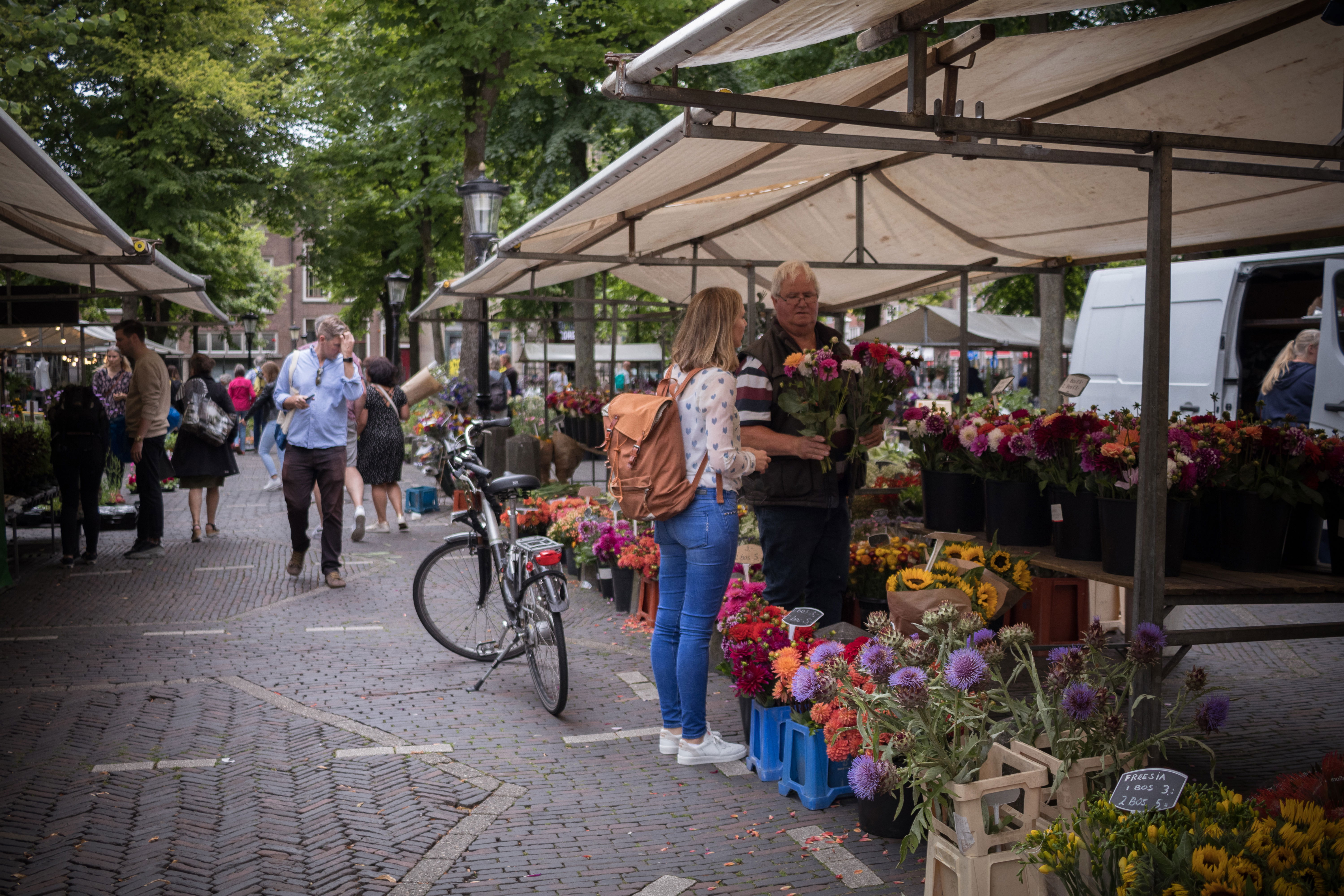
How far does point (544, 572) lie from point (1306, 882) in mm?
3672

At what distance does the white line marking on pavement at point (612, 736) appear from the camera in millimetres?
4926

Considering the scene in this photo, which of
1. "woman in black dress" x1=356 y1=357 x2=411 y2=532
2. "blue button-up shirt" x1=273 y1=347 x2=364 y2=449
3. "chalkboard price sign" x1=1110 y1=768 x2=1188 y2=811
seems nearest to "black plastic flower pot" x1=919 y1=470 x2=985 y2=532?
"chalkboard price sign" x1=1110 y1=768 x2=1188 y2=811

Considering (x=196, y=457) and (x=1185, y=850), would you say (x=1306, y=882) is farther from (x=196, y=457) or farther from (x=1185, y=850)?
(x=196, y=457)

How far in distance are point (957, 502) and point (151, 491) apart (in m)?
7.72

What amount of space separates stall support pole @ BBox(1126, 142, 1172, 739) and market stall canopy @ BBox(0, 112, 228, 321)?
4.23 m

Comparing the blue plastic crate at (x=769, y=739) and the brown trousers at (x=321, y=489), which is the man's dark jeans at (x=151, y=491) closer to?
the brown trousers at (x=321, y=489)

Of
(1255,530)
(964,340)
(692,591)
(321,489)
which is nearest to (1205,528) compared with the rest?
→ (1255,530)

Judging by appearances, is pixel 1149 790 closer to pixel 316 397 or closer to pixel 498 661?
pixel 498 661

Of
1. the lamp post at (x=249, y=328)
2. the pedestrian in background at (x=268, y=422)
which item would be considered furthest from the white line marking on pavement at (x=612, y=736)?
the lamp post at (x=249, y=328)

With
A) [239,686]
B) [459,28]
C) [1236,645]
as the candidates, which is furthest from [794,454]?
[459,28]

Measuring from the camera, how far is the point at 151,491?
32.7 ft

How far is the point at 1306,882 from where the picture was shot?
2102 mm

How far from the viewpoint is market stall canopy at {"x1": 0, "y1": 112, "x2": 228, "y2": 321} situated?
4.78m

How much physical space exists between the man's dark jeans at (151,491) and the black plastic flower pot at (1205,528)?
859 cm
